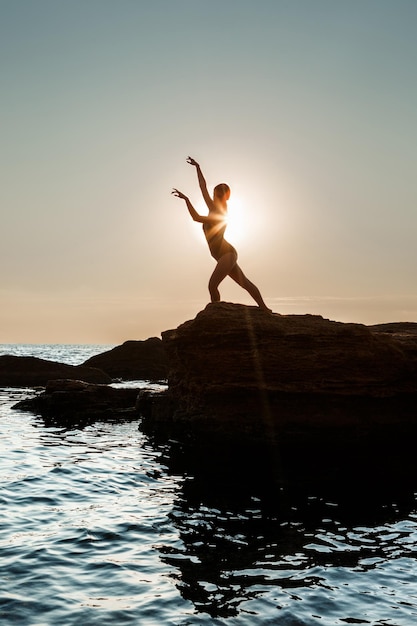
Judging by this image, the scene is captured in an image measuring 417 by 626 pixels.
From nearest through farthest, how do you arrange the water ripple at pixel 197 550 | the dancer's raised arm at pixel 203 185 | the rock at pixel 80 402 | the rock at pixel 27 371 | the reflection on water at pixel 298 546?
the water ripple at pixel 197 550, the reflection on water at pixel 298 546, the dancer's raised arm at pixel 203 185, the rock at pixel 80 402, the rock at pixel 27 371

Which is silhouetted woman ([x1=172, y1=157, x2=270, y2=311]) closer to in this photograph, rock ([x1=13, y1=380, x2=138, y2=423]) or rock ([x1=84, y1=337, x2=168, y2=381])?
rock ([x1=13, y1=380, x2=138, y2=423])

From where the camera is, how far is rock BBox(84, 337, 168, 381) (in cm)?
5066

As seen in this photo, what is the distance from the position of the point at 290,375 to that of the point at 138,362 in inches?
1358

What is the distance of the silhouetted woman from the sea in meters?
5.08

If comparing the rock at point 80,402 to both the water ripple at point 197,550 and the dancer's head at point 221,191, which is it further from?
the dancer's head at point 221,191

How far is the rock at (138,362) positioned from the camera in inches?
1994

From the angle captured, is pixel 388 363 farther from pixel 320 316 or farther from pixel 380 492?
pixel 380 492

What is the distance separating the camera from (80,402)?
2734cm

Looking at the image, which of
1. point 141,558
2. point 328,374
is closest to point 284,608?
point 141,558

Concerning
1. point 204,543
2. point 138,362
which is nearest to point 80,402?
point 204,543

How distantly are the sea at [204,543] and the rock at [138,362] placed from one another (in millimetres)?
34819

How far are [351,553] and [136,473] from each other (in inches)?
272

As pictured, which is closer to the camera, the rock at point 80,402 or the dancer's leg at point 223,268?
the dancer's leg at point 223,268

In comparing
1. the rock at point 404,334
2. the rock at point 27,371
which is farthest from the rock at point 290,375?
the rock at point 27,371
